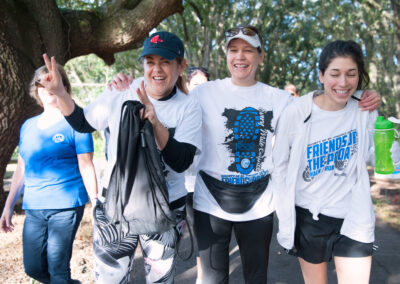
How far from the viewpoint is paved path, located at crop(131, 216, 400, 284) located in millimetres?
3812

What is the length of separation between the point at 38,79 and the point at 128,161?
1.29m

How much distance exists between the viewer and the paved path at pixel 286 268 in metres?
3.81

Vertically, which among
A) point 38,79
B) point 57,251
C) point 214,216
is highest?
point 38,79

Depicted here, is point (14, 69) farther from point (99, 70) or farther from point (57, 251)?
point (99, 70)

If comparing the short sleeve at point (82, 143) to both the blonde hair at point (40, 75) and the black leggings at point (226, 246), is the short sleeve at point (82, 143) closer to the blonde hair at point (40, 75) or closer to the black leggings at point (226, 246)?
the blonde hair at point (40, 75)

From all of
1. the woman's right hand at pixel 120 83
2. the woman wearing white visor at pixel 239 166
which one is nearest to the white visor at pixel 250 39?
the woman wearing white visor at pixel 239 166

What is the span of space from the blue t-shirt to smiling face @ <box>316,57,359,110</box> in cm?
179

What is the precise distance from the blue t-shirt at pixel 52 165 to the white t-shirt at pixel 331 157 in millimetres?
1646

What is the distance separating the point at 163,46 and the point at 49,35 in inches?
164

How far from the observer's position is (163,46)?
7.09 ft

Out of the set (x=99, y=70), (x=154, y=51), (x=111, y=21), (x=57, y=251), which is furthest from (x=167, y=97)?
(x=99, y=70)

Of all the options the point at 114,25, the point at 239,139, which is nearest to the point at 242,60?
the point at 239,139

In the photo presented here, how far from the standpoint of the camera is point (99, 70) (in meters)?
29.7

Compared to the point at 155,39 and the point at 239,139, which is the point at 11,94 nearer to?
the point at 155,39
